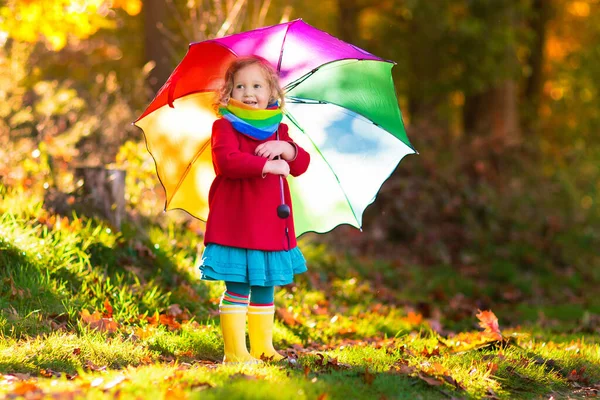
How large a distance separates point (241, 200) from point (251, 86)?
0.63 metres

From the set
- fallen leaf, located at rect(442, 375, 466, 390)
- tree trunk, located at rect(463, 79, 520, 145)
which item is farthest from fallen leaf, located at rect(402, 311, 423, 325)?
tree trunk, located at rect(463, 79, 520, 145)

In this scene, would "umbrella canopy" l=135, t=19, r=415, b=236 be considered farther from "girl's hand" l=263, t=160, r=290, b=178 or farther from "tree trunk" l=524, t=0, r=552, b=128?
"tree trunk" l=524, t=0, r=552, b=128

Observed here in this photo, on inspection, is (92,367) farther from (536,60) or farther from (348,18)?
(536,60)

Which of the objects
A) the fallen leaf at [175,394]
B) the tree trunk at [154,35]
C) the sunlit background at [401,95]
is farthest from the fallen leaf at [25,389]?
the tree trunk at [154,35]

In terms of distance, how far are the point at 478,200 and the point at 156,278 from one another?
19.6 feet

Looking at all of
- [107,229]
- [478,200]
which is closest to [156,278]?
[107,229]

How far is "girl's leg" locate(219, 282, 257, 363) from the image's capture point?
4504 mm

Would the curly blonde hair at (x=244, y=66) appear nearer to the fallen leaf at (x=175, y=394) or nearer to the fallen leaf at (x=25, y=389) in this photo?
the fallen leaf at (x=175, y=394)

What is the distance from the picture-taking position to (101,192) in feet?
22.4

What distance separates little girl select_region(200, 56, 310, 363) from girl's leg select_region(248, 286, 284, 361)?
4 cm

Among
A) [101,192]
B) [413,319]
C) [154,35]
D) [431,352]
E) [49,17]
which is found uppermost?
[154,35]

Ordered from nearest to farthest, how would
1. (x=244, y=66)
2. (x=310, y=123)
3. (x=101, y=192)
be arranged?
1. (x=244, y=66)
2. (x=310, y=123)
3. (x=101, y=192)

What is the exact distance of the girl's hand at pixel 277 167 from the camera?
14.1 ft

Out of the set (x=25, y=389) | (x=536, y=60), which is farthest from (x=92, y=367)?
(x=536, y=60)
